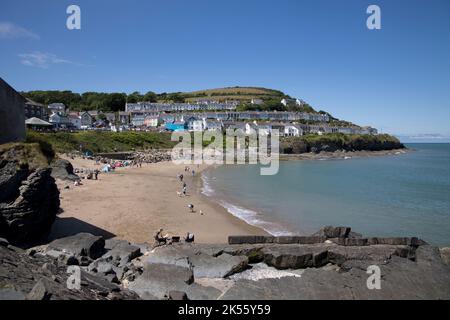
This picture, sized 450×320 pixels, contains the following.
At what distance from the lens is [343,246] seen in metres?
11.8

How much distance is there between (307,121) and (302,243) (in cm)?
10587

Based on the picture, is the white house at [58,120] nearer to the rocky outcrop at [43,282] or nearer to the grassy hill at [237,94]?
the rocky outcrop at [43,282]

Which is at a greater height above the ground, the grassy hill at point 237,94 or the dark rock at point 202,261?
the grassy hill at point 237,94

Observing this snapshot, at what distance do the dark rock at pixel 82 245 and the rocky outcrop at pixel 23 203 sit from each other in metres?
1.13

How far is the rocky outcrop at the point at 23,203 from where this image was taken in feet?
35.6

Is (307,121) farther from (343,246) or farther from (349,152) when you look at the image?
(343,246)

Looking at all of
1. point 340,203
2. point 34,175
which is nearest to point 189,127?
point 340,203

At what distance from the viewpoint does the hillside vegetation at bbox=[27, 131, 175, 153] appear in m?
45.5

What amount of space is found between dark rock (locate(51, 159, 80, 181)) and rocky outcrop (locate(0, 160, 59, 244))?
42.0 feet

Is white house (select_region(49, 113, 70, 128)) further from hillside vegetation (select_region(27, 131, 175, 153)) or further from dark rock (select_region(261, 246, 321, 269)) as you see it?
dark rock (select_region(261, 246, 321, 269))

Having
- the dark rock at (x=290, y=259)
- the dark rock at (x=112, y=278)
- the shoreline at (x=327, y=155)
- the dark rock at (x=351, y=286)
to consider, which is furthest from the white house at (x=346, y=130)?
the dark rock at (x=112, y=278)

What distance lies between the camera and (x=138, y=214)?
1703 cm
